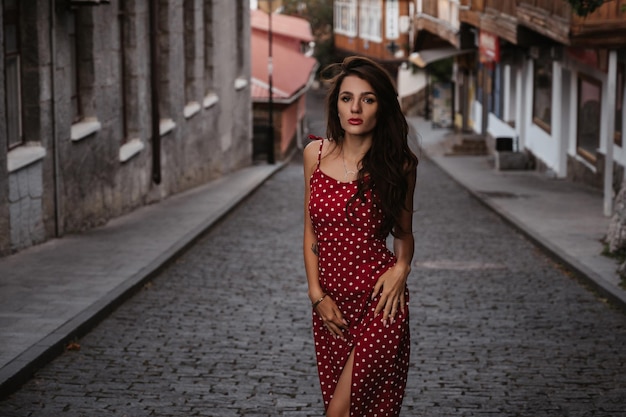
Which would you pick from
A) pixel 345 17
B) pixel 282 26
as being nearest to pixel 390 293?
pixel 282 26

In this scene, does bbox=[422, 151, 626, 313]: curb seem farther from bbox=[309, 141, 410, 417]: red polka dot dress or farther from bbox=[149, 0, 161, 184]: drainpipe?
bbox=[309, 141, 410, 417]: red polka dot dress

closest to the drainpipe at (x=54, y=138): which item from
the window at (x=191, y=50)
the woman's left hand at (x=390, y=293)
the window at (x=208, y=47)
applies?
the woman's left hand at (x=390, y=293)

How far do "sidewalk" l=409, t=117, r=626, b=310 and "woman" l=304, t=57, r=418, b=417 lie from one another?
598cm

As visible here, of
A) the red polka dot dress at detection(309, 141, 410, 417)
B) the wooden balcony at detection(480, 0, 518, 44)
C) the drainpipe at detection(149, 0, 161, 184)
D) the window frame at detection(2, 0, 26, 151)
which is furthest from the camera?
the wooden balcony at detection(480, 0, 518, 44)

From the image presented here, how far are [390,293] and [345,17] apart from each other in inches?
2655

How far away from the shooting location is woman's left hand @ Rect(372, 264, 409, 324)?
4711 mm

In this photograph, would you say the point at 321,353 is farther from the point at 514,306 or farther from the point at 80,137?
the point at 80,137

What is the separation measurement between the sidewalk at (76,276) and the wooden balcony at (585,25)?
233 inches

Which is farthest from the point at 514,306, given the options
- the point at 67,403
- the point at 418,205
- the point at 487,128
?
the point at 487,128

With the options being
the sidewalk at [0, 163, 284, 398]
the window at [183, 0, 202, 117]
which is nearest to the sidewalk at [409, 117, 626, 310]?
the sidewalk at [0, 163, 284, 398]

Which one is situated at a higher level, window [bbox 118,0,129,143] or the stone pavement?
window [bbox 118,0,129,143]

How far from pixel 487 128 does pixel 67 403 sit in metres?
32.6

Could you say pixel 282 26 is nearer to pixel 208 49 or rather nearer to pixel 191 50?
pixel 208 49

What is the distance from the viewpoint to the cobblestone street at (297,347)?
7.36m
